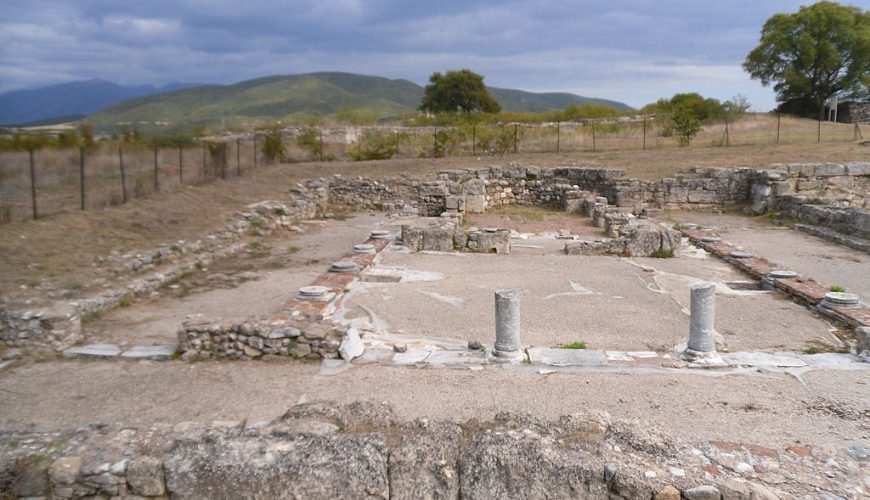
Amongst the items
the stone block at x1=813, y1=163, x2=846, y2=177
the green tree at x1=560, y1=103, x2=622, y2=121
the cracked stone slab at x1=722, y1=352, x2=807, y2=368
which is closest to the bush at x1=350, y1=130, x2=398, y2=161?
the green tree at x1=560, y1=103, x2=622, y2=121

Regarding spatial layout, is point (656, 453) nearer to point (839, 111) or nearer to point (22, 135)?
point (22, 135)

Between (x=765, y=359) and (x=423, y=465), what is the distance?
204 inches

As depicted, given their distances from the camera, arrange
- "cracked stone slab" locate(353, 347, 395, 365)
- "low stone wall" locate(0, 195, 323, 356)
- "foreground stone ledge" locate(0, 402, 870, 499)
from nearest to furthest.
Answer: "foreground stone ledge" locate(0, 402, 870, 499), "cracked stone slab" locate(353, 347, 395, 365), "low stone wall" locate(0, 195, 323, 356)

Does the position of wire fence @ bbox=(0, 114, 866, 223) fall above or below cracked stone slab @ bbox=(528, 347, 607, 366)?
above

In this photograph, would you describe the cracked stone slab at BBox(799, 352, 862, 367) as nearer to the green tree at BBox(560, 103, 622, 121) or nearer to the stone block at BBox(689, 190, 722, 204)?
the stone block at BBox(689, 190, 722, 204)

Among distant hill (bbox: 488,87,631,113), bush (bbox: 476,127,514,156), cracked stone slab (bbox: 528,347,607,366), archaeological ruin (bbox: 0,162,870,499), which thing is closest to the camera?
archaeological ruin (bbox: 0,162,870,499)

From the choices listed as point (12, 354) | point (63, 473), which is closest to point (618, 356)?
point (63, 473)

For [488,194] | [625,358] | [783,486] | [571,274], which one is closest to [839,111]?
[488,194]

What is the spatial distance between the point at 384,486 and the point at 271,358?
4080 mm

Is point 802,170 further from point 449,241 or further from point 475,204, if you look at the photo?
point 449,241

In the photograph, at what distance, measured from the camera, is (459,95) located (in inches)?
2232

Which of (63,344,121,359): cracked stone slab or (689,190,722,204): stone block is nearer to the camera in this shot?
(63,344,121,359): cracked stone slab

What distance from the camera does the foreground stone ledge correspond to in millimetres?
3873

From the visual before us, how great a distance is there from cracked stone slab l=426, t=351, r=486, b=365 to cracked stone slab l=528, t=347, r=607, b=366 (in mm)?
613
